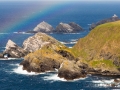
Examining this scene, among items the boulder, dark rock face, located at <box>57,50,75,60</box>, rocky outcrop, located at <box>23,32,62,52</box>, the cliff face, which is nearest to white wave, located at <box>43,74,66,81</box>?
the boulder

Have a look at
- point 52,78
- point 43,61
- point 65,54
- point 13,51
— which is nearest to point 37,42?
point 13,51

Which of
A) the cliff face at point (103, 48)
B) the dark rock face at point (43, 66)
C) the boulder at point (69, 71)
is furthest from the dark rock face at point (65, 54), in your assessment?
the boulder at point (69, 71)

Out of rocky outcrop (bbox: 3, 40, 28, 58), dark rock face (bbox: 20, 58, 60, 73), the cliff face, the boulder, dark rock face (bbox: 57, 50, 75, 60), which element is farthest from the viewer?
rocky outcrop (bbox: 3, 40, 28, 58)

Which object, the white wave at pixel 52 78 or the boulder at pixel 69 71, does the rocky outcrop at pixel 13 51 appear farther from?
the boulder at pixel 69 71

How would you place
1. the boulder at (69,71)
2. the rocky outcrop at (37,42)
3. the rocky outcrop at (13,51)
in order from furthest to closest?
1. the rocky outcrop at (37,42)
2. the rocky outcrop at (13,51)
3. the boulder at (69,71)

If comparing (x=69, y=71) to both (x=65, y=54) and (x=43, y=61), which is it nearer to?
(x=43, y=61)

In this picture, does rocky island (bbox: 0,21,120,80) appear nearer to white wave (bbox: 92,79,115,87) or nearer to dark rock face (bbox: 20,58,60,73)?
dark rock face (bbox: 20,58,60,73)
